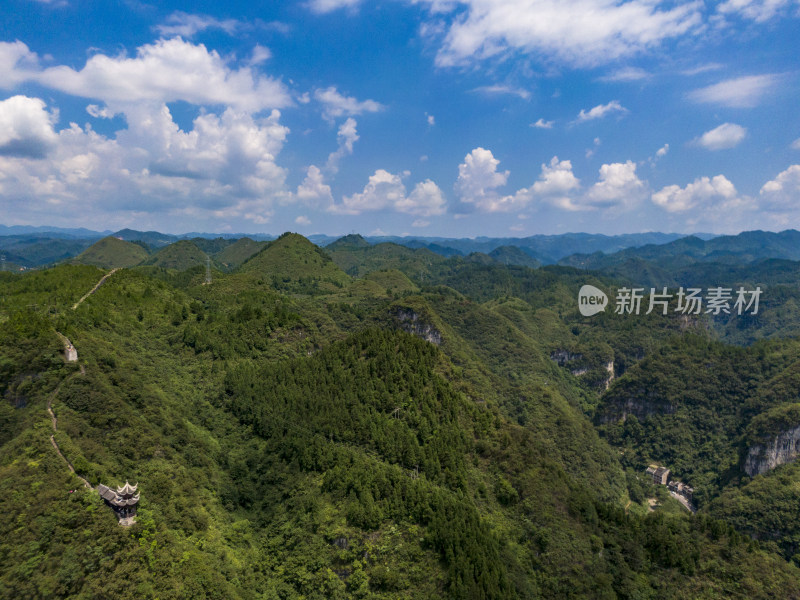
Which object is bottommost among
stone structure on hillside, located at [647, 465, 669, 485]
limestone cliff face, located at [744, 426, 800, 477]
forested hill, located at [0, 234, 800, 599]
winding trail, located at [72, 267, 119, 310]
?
stone structure on hillside, located at [647, 465, 669, 485]

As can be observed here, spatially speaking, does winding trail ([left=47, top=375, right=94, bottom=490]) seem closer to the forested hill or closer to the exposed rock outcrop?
the forested hill

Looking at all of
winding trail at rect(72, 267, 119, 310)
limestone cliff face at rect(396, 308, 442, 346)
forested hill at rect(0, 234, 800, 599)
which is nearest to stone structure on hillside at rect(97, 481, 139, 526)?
forested hill at rect(0, 234, 800, 599)

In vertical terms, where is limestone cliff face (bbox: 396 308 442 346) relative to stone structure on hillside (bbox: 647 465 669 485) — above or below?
above

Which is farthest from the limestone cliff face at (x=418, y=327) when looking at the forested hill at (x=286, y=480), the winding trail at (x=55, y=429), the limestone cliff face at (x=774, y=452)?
the winding trail at (x=55, y=429)

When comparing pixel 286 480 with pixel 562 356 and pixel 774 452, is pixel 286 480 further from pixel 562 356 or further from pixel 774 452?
pixel 562 356

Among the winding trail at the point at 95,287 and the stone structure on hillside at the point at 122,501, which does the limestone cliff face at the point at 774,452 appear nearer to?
the stone structure on hillside at the point at 122,501
